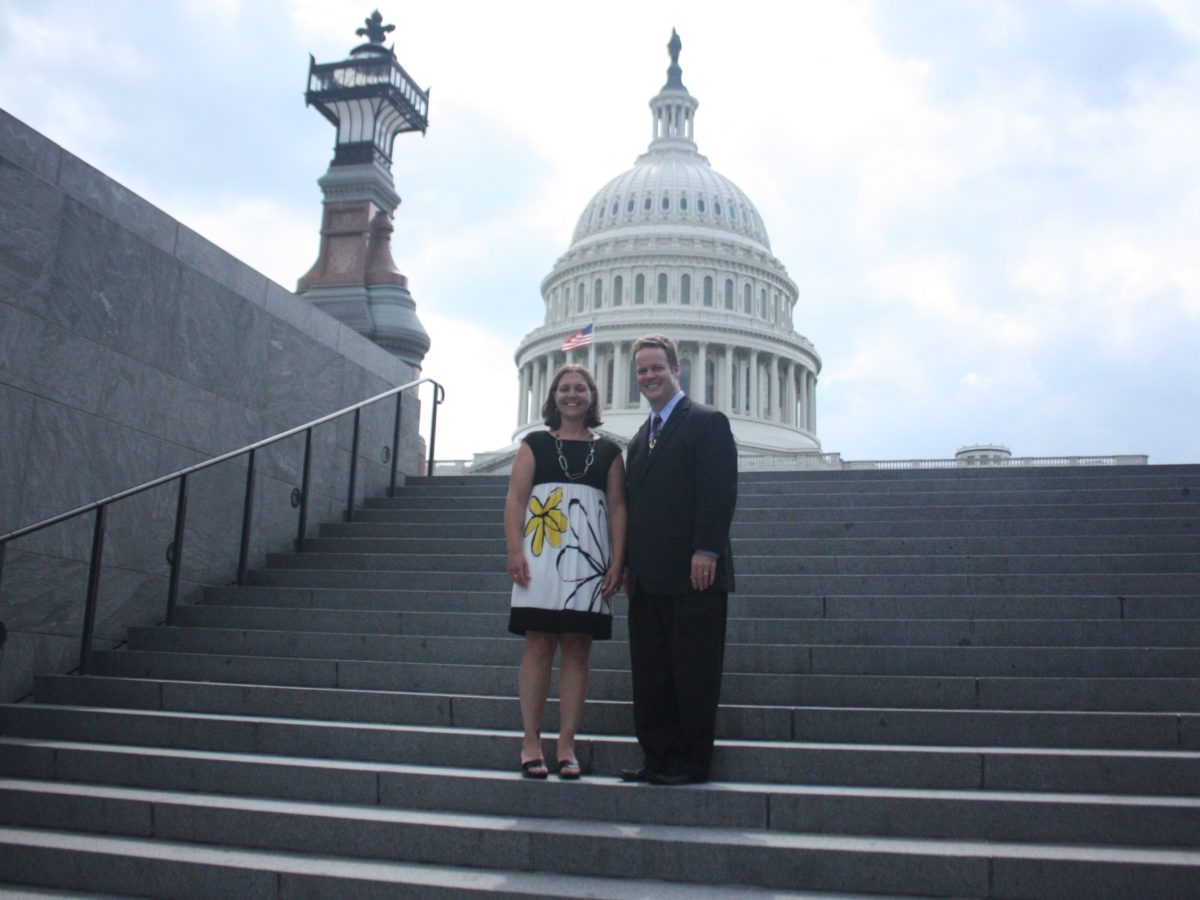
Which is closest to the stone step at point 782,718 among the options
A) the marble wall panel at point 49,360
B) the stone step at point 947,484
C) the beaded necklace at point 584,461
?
Answer: the beaded necklace at point 584,461

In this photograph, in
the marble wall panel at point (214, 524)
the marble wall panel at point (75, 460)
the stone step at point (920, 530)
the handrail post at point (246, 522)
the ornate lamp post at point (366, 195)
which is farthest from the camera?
the ornate lamp post at point (366, 195)

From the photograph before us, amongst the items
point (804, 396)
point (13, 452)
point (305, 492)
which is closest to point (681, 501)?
point (13, 452)

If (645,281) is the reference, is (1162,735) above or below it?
below

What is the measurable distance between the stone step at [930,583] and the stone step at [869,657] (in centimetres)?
114

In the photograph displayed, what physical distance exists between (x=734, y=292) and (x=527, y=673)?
76214 millimetres

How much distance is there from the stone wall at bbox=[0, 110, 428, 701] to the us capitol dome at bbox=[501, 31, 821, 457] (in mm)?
55939

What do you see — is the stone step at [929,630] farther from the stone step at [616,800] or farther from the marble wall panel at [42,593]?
the marble wall panel at [42,593]

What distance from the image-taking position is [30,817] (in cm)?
503

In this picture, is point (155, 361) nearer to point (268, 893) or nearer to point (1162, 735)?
point (268, 893)

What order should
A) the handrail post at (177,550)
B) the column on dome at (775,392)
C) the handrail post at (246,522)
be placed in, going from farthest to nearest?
the column on dome at (775,392) < the handrail post at (246,522) < the handrail post at (177,550)

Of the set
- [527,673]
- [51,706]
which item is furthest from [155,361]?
[527,673]

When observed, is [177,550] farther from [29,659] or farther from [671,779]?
[671,779]

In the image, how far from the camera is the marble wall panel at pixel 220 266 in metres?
8.88

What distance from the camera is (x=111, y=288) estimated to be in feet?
25.7
